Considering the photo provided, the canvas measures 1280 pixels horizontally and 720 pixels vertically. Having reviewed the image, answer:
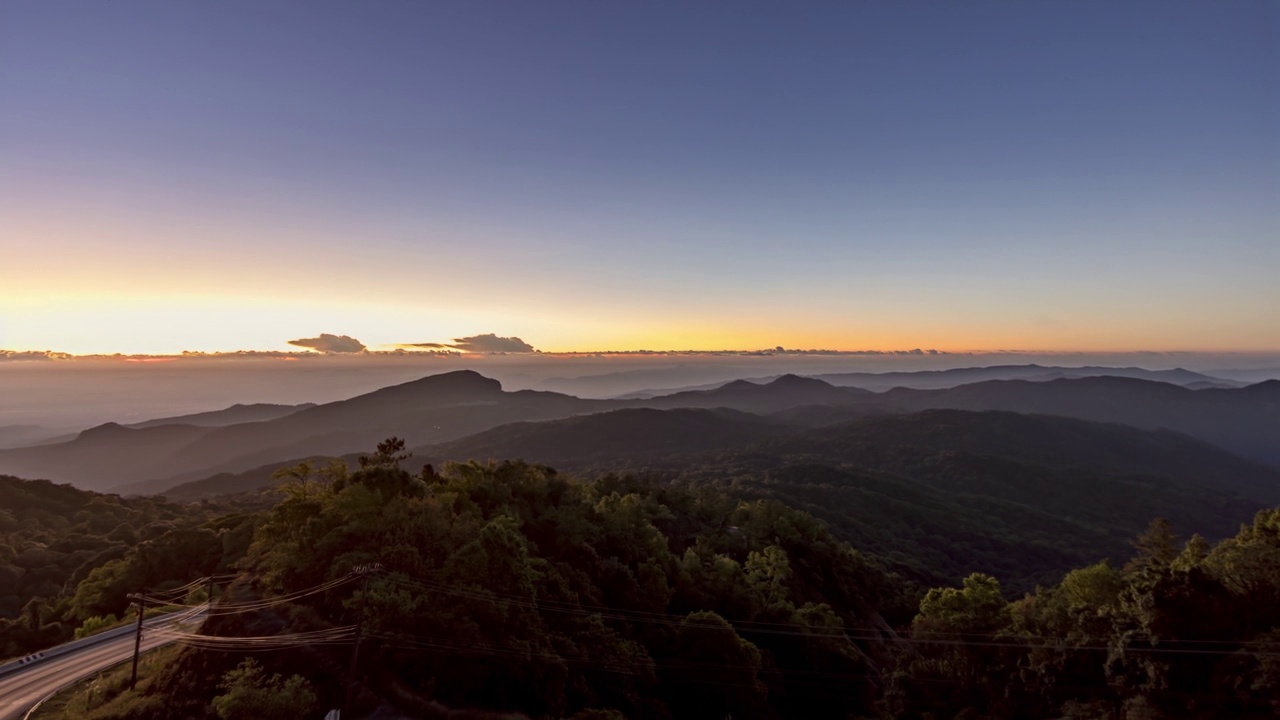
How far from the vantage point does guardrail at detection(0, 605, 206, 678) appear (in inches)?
1325

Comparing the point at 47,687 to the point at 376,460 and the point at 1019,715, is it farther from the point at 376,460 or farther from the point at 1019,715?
the point at 1019,715

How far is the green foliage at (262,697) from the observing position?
22938 mm

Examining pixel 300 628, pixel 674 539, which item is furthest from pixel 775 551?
pixel 300 628

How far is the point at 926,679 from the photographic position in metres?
38.0

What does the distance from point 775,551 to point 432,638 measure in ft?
173

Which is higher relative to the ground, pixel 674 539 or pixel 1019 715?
pixel 1019 715

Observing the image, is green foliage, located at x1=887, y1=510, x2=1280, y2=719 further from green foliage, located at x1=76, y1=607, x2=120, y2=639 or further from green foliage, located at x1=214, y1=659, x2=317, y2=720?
green foliage, located at x1=76, y1=607, x2=120, y2=639

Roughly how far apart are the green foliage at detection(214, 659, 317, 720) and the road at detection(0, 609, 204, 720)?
13.3 meters

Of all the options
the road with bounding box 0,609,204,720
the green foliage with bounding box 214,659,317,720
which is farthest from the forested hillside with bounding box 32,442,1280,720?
the road with bounding box 0,609,204,720

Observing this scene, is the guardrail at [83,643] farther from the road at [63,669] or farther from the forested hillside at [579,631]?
the forested hillside at [579,631]

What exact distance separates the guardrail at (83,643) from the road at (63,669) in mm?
246

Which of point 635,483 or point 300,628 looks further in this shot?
point 635,483

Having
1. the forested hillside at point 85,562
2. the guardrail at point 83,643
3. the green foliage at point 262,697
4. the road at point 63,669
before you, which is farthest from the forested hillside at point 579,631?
the forested hillside at point 85,562

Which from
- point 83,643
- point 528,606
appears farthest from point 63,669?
point 528,606
